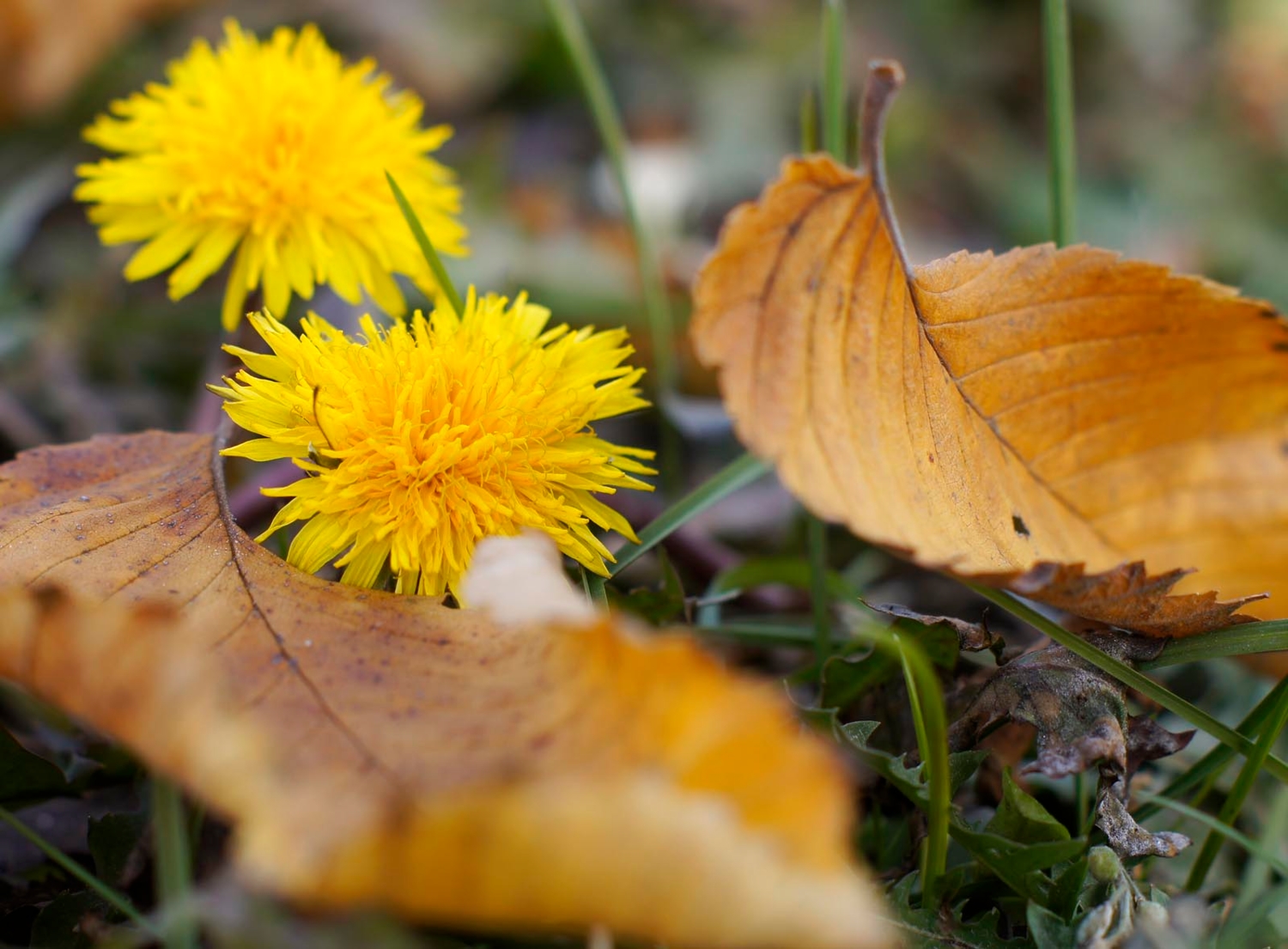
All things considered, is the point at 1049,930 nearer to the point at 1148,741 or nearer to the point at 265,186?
the point at 1148,741

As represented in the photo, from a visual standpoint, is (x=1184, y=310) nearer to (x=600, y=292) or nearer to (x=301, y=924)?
(x=301, y=924)

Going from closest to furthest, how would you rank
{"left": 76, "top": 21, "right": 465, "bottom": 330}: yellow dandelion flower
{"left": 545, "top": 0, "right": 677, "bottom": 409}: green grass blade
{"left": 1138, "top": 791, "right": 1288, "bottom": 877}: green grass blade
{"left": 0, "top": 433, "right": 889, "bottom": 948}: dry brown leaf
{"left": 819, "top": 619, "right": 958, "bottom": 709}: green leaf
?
{"left": 0, "top": 433, "right": 889, "bottom": 948}: dry brown leaf → {"left": 1138, "top": 791, "right": 1288, "bottom": 877}: green grass blade → {"left": 819, "top": 619, "right": 958, "bottom": 709}: green leaf → {"left": 76, "top": 21, "right": 465, "bottom": 330}: yellow dandelion flower → {"left": 545, "top": 0, "right": 677, "bottom": 409}: green grass blade

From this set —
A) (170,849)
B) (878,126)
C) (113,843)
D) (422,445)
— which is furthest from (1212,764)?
(113,843)

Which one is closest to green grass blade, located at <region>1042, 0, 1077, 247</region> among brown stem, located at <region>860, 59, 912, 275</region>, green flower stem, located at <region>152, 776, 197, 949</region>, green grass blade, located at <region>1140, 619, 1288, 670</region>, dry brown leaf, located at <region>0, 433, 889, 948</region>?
brown stem, located at <region>860, 59, 912, 275</region>

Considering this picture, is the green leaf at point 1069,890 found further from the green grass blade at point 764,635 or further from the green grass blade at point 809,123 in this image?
the green grass blade at point 809,123

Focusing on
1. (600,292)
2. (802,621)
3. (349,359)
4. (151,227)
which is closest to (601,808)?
(349,359)

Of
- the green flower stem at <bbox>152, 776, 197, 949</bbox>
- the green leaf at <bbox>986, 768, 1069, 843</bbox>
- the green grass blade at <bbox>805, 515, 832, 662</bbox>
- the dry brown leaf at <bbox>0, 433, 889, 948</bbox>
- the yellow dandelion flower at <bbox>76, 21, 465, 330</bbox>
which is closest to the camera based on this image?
the dry brown leaf at <bbox>0, 433, 889, 948</bbox>

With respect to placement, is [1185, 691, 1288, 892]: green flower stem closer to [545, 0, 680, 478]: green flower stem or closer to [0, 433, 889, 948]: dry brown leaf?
[0, 433, 889, 948]: dry brown leaf
